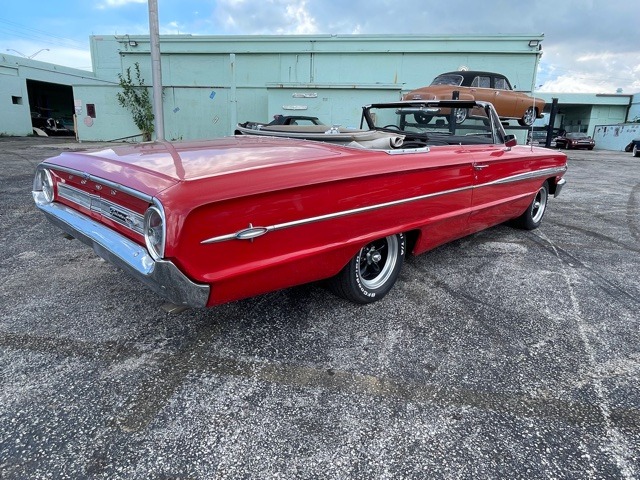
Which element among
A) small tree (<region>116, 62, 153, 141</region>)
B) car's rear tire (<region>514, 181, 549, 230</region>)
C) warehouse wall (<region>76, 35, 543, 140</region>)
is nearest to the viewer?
car's rear tire (<region>514, 181, 549, 230</region>)

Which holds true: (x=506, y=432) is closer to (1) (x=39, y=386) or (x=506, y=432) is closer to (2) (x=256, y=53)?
(1) (x=39, y=386)

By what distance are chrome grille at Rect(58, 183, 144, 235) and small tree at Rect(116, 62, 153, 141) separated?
53.4 feet

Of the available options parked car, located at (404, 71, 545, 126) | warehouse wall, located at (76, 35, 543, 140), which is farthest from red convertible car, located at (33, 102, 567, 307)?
warehouse wall, located at (76, 35, 543, 140)

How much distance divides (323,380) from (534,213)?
13.1ft

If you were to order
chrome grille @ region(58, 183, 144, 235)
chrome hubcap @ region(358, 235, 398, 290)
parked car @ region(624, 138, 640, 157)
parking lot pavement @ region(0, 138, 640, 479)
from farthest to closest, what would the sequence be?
parked car @ region(624, 138, 640, 157) → chrome hubcap @ region(358, 235, 398, 290) → chrome grille @ region(58, 183, 144, 235) → parking lot pavement @ region(0, 138, 640, 479)

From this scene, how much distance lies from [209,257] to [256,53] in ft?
54.9

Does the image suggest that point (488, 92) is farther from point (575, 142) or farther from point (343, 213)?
point (575, 142)

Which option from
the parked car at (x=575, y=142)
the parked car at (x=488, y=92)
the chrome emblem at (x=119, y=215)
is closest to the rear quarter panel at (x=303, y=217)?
the chrome emblem at (x=119, y=215)

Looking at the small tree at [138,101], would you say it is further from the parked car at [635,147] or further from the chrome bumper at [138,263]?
the parked car at [635,147]

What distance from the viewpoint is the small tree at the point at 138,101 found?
1731 cm

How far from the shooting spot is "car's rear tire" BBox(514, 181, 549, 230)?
472cm

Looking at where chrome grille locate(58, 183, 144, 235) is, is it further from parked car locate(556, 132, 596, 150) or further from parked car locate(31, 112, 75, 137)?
parked car locate(556, 132, 596, 150)

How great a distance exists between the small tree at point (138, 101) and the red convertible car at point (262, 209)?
53.4 ft

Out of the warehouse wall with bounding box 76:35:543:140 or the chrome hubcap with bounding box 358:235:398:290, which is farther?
the warehouse wall with bounding box 76:35:543:140
